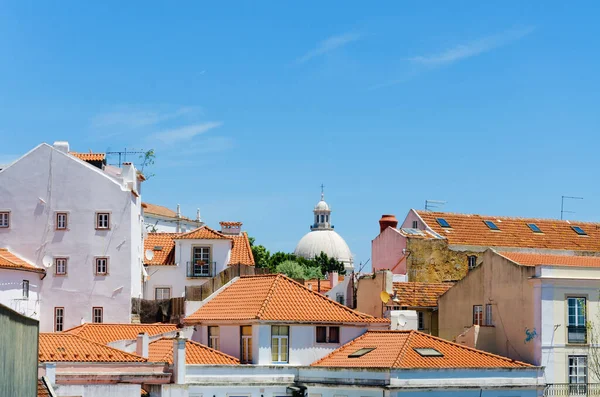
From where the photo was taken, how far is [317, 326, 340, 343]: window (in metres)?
55.7

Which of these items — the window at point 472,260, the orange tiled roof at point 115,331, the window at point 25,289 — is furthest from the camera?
the window at point 472,260

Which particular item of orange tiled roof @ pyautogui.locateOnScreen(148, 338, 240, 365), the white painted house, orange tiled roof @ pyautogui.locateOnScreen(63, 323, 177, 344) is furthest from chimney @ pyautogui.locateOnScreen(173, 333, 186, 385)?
the white painted house

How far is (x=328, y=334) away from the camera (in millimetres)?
55875

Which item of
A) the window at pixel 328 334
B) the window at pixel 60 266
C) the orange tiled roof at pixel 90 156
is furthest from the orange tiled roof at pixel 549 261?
the orange tiled roof at pixel 90 156

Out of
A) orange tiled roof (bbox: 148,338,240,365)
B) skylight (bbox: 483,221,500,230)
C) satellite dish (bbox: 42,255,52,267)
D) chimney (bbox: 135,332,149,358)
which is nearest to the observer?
orange tiled roof (bbox: 148,338,240,365)

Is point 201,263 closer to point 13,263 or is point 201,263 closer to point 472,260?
point 13,263

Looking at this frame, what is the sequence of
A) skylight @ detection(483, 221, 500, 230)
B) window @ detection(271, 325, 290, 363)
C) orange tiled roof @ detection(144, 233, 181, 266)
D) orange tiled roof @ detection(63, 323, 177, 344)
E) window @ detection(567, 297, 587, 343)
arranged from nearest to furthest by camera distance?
window @ detection(271, 325, 290, 363), window @ detection(567, 297, 587, 343), orange tiled roof @ detection(63, 323, 177, 344), orange tiled roof @ detection(144, 233, 181, 266), skylight @ detection(483, 221, 500, 230)

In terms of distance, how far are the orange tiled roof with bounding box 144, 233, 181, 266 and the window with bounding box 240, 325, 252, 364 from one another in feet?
62.3

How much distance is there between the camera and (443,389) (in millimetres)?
51094

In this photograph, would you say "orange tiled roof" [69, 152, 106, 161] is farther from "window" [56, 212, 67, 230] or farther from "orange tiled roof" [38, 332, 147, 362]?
"orange tiled roof" [38, 332, 147, 362]

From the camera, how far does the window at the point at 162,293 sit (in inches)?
2881

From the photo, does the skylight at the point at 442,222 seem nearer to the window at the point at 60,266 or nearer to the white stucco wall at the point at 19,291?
the window at the point at 60,266

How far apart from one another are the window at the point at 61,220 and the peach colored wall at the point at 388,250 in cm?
2032

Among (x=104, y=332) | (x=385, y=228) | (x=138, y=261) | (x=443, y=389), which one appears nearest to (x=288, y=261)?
(x=385, y=228)
